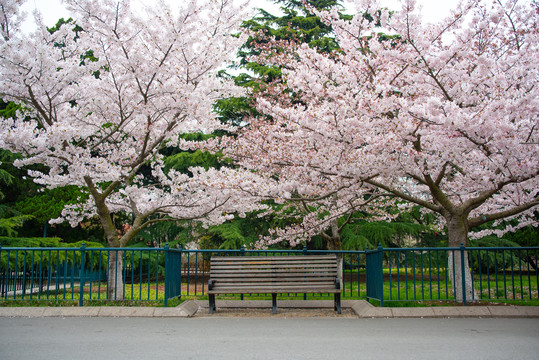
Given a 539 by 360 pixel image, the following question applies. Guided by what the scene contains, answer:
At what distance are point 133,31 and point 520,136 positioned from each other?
8.75 meters

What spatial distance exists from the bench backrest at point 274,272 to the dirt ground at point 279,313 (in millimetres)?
520

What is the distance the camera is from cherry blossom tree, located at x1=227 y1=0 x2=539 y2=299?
8430 mm

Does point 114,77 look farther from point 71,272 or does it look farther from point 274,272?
point 274,272

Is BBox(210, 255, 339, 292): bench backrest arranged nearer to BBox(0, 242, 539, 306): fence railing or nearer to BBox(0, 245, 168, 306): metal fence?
BBox(0, 242, 539, 306): fence railing

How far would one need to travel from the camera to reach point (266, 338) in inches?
236

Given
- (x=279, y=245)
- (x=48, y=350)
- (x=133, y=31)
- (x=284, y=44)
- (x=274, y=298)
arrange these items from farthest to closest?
1. (x=279, y=245)
2. (x=284, y=44)
3. (x=133, y=31)
4. (x=274, y=298)
5. (x=48, y=350)

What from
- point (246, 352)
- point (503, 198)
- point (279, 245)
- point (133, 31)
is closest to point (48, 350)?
point (246, 352)

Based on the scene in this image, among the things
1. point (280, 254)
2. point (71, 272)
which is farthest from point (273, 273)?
point (280, 254)

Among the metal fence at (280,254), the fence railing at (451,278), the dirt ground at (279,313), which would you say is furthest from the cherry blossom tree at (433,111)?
the dirt ground at (279,313)

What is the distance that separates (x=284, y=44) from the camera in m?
17.2

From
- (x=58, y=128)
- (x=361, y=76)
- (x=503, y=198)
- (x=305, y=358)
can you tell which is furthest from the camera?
(x=503, y=198)

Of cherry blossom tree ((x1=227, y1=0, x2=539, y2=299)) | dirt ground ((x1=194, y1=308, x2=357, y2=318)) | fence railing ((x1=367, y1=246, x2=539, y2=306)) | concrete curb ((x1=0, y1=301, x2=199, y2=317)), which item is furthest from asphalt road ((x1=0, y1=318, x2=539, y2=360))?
cherry blossom tree ((x1=227, y1=0, x2=539, y2=299))

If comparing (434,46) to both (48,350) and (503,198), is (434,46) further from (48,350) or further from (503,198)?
(48,350)

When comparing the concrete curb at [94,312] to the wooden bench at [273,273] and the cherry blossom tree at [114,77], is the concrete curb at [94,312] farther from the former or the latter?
the cherry blossom tree at [114,77]
